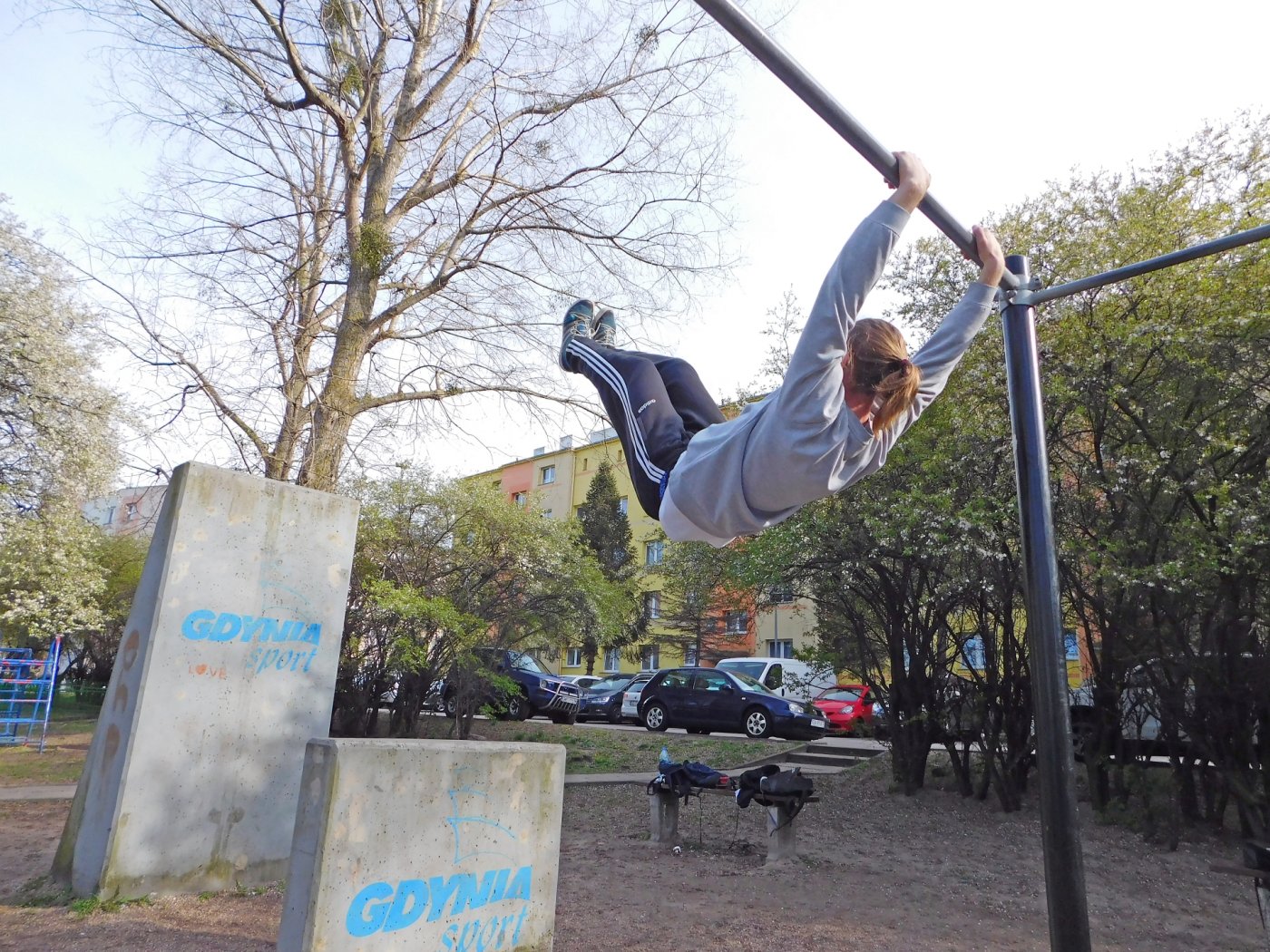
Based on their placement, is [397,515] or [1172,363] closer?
[1172,363]

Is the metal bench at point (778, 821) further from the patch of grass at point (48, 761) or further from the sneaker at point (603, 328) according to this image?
the patch of grass at point (48, 761)

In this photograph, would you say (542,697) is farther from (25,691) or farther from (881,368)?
(881,368)

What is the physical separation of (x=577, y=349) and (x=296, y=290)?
919 cm

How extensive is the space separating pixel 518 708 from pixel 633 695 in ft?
10.7

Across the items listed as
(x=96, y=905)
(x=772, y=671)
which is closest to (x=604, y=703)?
(x=772, y=671)

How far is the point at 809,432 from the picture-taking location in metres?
2.86

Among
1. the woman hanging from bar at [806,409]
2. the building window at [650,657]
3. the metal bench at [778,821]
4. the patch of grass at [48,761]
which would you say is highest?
the building window at [650,657]

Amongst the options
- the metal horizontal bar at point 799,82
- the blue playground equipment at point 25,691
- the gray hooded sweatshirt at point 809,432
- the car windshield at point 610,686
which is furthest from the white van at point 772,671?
the metal horizontal bar at point 799,82

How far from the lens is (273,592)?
703 cm

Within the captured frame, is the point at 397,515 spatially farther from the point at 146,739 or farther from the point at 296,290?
the point at 146,739

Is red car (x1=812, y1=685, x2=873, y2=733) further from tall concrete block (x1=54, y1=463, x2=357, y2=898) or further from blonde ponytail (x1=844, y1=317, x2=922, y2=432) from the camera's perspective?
blonde ponytail (x1=844, y1=317, x2=922, y2=432)

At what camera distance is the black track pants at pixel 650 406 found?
148 inches

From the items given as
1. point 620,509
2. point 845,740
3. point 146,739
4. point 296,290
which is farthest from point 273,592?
point 620,509

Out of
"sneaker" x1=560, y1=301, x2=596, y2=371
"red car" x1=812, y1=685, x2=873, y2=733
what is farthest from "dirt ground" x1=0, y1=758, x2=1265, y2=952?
"red car" x1=812, y1=685, x2=873, y2=733
